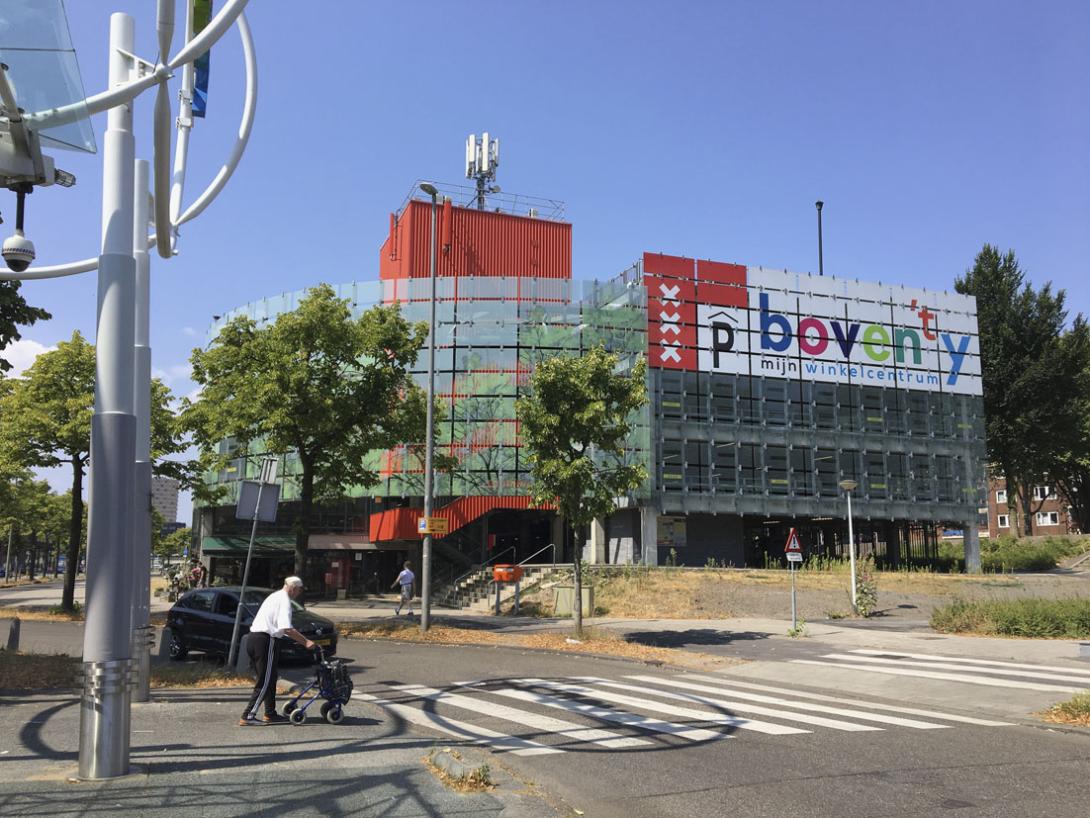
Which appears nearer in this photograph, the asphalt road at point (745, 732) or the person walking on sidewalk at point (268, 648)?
the asphalt road at point (745, 732)

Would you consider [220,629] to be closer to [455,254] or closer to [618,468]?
[618,468]

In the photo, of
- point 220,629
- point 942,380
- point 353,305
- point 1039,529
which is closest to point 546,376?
point 220,629

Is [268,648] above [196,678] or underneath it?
above

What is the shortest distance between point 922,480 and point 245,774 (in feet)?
143

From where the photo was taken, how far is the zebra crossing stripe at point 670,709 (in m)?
9.80

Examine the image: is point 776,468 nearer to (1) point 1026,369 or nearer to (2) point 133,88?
(1) point 1026,369

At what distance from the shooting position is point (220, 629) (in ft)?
54.7

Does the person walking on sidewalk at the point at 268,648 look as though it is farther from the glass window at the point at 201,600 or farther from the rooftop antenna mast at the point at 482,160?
the rooftop antenna mast at the point at 482,160

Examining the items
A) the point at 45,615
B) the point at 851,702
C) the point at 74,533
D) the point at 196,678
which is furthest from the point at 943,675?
the point at 45,615

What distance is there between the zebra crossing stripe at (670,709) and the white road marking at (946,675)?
16.7 ft

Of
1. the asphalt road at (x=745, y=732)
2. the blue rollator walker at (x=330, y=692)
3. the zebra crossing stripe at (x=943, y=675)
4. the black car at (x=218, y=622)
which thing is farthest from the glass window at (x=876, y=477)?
the blue rollator walker at (x=330, y=692)

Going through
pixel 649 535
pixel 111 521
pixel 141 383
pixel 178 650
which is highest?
pixel 141 383

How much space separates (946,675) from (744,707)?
4836mm

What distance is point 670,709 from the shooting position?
11.1 meters
